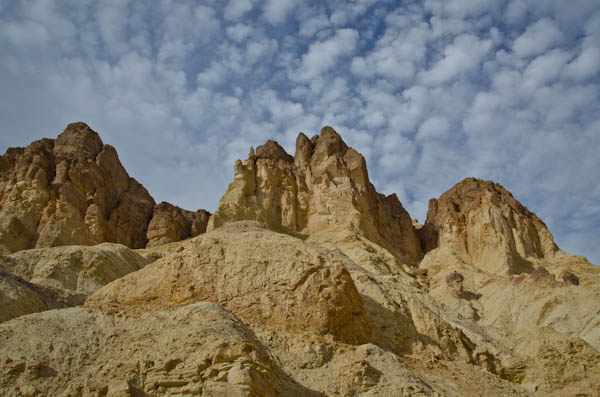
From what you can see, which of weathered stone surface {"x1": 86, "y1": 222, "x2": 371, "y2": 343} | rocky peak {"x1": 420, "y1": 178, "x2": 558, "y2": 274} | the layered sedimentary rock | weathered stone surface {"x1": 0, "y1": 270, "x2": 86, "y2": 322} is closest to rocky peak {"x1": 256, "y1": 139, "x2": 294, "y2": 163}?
rocky peak {"x1": 420, "y1": 178, "x2": 558, "y2": 274}

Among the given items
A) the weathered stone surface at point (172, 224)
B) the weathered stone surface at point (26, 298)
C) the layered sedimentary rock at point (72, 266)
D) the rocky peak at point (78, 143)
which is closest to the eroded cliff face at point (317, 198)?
the weathered stone surface at point (172, 224)

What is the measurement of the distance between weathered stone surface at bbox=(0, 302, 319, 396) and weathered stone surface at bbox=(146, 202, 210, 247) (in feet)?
114

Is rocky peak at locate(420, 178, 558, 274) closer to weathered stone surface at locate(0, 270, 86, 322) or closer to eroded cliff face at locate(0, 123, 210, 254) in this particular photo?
eroded cliff face at locate(0, 123, 210, 254)

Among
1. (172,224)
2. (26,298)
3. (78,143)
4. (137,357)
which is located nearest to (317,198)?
(172,224)

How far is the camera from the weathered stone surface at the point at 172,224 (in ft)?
147

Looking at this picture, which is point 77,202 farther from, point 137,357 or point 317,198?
point 137,357

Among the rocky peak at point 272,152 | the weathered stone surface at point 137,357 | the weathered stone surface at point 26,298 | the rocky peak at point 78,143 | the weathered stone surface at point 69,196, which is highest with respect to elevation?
the rocky peak at point 272,152

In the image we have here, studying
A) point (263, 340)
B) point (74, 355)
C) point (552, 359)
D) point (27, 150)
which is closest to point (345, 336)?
point (263, 340)

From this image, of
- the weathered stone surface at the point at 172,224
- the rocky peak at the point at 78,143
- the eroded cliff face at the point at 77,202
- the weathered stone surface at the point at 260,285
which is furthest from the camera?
the weathered stone surface at the point at 172,224

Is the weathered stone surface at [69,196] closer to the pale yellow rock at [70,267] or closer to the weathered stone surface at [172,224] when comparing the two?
the weathered stone surface at [172,224]

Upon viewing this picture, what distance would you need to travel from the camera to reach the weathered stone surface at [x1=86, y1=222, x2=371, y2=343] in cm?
1252

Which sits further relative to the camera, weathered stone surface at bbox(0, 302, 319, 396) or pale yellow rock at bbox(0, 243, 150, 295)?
pale yellow rock at bbox(0, 243, 150, 295)

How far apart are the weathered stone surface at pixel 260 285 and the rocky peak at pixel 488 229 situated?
36.6 metres

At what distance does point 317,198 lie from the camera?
46719 millimetres
